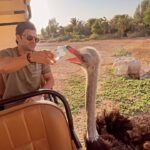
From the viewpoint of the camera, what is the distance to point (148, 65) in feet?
20.6

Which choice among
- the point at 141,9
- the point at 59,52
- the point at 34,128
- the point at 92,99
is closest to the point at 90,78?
the point at 92,99

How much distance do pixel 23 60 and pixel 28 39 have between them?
345 millimetres

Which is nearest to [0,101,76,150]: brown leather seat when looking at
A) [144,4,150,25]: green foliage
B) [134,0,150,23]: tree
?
[144,4,150,25]: green foliage

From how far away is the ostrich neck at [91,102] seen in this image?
2.71 meters

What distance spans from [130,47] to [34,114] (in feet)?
20.3

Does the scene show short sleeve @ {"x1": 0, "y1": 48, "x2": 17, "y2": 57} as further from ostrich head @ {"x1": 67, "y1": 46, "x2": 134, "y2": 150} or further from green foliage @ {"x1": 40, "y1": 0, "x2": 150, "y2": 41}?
green foliage @ {"x1": 40, "y1": 0, "x2": 150, "y2": 41}

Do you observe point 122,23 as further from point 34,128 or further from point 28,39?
point 34,128

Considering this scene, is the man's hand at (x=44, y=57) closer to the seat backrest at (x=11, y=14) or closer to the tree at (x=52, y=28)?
the seat backrest at (x=11, y=14)

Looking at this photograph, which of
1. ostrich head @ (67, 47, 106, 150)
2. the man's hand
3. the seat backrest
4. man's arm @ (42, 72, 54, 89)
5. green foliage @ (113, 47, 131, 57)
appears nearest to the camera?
the man's hand

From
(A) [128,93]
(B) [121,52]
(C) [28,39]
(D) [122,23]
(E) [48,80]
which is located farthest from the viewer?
(D) [122,23]

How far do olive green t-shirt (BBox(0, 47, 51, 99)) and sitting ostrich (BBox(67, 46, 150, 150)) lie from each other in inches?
9.4

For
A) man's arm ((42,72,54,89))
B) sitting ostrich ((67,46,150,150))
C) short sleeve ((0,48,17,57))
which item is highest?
short sleeve ((0,48,17,57))

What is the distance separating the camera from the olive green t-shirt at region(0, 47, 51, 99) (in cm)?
241

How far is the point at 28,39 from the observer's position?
2350 millimetres
